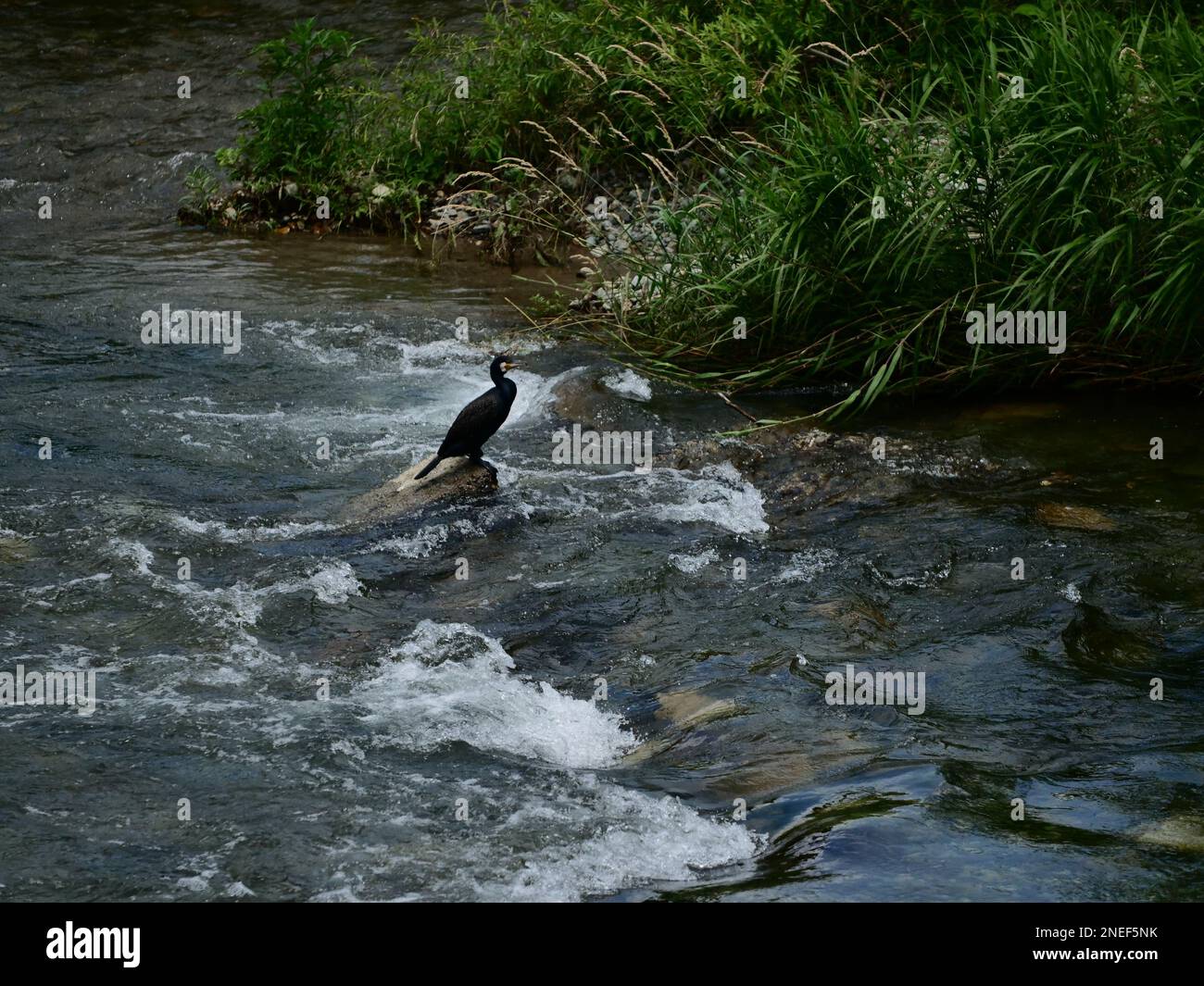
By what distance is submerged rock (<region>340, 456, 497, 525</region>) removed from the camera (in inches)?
260

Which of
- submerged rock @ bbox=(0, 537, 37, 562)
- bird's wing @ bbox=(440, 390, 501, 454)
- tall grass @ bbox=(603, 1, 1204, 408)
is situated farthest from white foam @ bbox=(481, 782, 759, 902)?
tall grass @ bbox=(603, 1, 1204, 408)

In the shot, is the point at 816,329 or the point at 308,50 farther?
the point at 308,50

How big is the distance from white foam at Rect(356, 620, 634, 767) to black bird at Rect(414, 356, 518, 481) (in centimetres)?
164

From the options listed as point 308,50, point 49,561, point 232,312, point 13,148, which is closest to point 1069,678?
Result: point 49,561

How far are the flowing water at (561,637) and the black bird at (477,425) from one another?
11.9 inches

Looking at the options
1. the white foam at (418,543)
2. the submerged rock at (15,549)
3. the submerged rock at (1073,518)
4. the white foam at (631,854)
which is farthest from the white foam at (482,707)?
the submerged rock at (1073,518)

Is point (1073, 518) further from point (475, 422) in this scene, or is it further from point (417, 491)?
point (417, 491)

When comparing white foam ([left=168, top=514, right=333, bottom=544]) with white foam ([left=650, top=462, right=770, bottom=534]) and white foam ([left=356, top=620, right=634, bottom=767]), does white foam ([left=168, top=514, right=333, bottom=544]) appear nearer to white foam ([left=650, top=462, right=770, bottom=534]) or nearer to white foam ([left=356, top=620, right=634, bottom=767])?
white foam ([left=356, top=620, right=634, bottom=767])

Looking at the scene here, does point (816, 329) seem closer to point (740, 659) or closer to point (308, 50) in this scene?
point (740, 659)

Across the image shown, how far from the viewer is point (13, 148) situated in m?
13.5

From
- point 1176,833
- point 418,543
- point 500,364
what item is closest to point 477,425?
point 500,364

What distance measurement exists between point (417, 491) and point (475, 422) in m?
0.45

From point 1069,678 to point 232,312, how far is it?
22.4ft

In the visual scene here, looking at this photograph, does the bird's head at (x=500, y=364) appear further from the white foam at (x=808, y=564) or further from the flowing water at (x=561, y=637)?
the white foam at (x=808, y=564)
